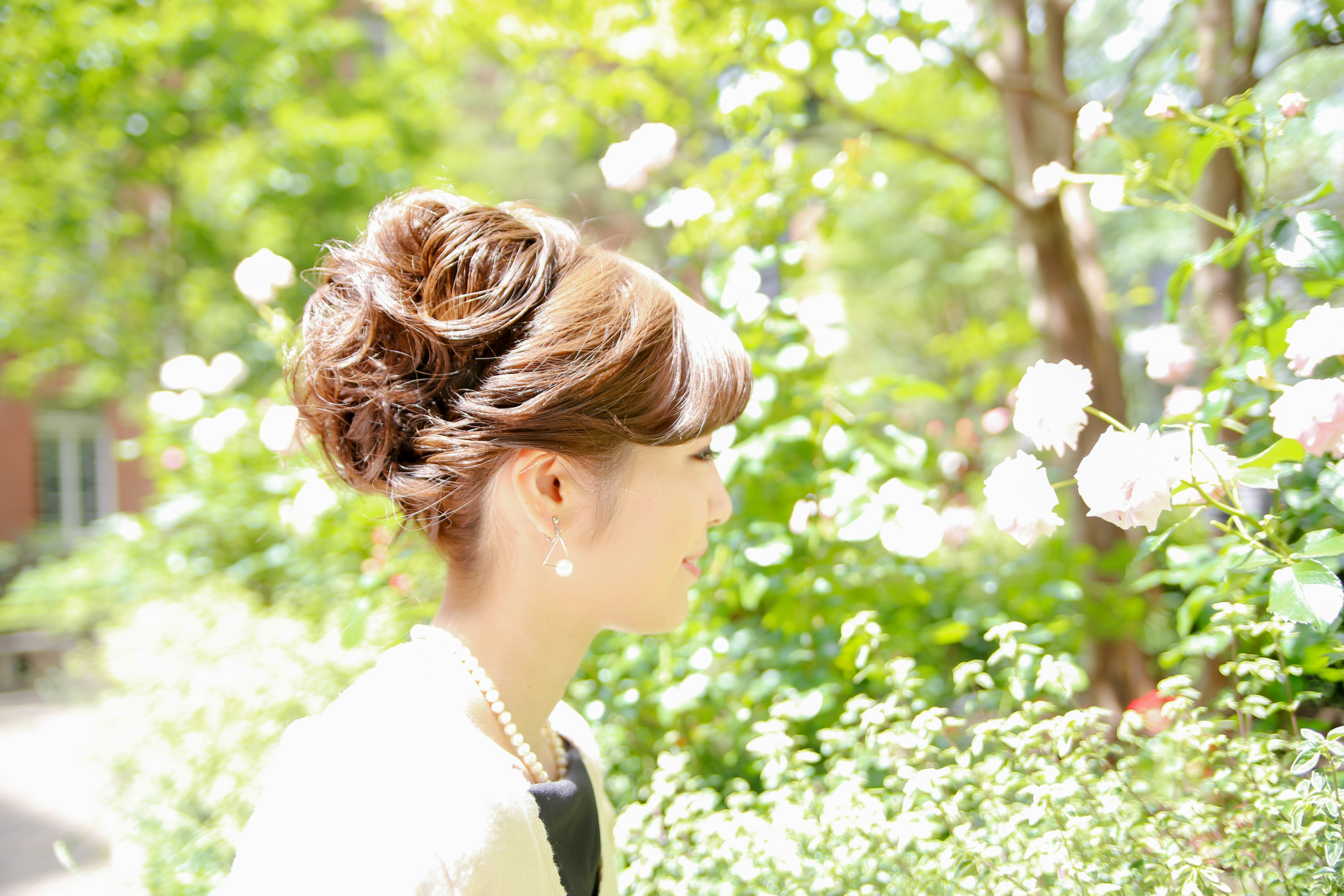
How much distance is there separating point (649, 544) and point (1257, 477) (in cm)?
73

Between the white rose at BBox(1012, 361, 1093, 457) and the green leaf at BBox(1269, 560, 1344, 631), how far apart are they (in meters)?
0.26

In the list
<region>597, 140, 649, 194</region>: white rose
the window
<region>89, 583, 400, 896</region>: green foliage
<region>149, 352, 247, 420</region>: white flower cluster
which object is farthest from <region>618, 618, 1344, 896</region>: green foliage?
the window

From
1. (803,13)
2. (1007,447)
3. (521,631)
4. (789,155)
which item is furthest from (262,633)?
(1007,447)

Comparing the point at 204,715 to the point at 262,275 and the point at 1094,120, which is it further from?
the point at 1094,120

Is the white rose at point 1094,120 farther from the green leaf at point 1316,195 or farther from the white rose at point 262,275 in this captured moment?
the white rose at point 262,275

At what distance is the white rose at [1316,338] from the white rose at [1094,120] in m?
A: 0.47

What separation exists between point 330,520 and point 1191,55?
326 centimetres

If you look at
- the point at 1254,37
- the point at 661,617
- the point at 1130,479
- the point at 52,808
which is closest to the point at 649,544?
the point at 661,617

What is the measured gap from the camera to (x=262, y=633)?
2.69 meters

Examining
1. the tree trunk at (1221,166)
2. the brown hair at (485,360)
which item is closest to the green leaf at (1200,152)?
the brown hair at (485,360)

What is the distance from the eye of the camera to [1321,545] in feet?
3.25

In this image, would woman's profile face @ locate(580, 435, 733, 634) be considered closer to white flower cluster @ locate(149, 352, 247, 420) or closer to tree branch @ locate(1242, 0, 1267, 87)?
tree branch @ locate(1242, 0, 1267, 87)

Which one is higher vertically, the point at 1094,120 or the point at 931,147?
the point at 931,147

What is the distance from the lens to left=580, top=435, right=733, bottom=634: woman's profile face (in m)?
1.19
